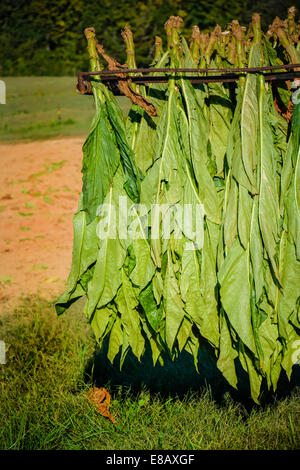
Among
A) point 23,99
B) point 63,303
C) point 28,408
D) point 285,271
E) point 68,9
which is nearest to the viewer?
point 285,271

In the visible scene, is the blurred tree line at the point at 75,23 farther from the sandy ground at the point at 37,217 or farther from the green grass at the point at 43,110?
the sandy ground at the point at 37,217

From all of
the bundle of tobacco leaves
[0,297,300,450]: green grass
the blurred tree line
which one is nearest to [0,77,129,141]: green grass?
the blurred tree line

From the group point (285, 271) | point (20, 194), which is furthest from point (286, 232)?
point (20, 194)

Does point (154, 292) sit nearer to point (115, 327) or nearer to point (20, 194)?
point (115, 327)

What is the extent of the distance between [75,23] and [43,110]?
17.3 m

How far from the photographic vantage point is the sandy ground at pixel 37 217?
16.2 feet

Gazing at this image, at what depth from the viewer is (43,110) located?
699 inches

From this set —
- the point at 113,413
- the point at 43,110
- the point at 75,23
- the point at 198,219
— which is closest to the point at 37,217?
the point at 113,413

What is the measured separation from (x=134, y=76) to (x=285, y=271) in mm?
1033

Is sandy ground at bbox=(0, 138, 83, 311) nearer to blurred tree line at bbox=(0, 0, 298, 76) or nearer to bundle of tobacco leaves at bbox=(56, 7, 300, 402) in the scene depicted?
bundle of tobacco leaves at bbox=(56, 7, 300, 402)

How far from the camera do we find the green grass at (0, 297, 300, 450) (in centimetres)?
248

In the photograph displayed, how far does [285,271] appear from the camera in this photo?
73.7 inches

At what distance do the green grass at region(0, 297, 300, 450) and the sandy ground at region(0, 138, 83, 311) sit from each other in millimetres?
1334

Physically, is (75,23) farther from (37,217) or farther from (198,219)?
(198,219)
